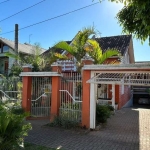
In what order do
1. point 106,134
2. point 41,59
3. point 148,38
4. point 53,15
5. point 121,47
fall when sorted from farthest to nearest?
point 121,47 < point 53,15 < point 41,59 < point 106,134 < point 148,38

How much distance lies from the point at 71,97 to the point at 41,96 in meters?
2.47

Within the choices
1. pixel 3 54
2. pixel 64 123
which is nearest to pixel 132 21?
pixel 64 123

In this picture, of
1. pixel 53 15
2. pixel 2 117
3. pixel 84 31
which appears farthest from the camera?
pixel 53 15

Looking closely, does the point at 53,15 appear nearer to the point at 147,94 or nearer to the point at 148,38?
the point at 148,38

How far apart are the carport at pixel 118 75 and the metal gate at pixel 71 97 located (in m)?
0.89

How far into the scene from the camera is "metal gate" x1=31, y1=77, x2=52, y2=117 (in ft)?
39.5

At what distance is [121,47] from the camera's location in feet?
63.7

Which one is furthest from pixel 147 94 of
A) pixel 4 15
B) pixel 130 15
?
pixel 130 15

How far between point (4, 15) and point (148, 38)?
1678 centimetres

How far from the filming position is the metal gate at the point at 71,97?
34.2ft

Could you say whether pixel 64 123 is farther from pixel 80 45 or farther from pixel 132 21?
pixel 132 21

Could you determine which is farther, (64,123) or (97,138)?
(64,123)

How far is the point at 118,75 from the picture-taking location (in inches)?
399

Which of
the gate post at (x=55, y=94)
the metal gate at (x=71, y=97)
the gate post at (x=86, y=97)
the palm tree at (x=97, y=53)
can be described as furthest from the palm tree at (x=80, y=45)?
the gate post at (x=86, y=97)
